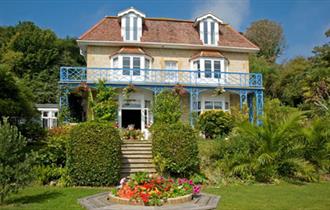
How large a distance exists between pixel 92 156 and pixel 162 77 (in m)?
12.9

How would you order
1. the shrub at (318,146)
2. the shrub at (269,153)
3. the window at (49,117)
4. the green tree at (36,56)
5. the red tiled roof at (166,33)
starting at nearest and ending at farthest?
the shrub at (269,153)
the shrub at (318,146)
the red tiled roof at (166,33)
the window at (49,117)
the green tree at (36,56)

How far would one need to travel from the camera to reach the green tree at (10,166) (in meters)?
8.02

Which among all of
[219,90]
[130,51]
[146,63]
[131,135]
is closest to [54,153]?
[131,135]

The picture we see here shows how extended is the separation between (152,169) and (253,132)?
4.15 meters

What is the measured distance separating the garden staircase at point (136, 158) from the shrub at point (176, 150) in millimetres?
918

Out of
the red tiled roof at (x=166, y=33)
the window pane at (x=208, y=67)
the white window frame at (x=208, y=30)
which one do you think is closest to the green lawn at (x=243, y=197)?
the window pane at (x=208, y=67)

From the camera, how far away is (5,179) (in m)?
7.98

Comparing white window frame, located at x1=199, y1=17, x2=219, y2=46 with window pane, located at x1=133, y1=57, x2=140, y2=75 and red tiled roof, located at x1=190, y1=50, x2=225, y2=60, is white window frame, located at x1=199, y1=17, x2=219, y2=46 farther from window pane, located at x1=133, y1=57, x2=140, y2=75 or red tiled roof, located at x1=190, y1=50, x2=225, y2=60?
window pane, located at x1=133, y1=57, x2=140, y2=75

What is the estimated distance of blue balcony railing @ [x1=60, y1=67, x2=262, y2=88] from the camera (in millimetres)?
21469

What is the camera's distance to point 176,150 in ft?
38.5

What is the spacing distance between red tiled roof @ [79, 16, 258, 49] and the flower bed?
52.4 ft

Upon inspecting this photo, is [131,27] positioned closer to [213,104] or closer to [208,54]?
[208,54]

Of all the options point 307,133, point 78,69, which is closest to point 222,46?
point 78,69

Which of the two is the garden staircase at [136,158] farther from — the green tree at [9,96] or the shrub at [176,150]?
the green tree at [9,96]
